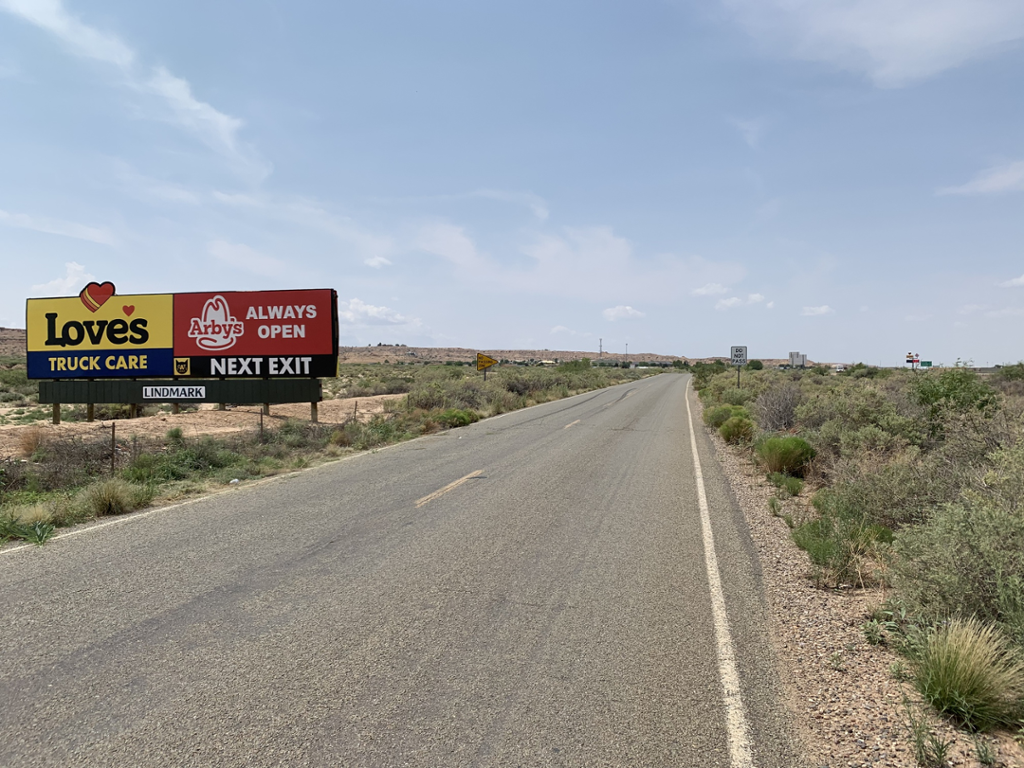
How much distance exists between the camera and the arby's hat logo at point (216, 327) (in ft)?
64.2

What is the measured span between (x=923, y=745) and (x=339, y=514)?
7.00m

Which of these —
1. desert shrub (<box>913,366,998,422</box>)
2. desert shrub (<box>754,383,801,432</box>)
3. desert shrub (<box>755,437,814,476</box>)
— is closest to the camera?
desert shrub (<box>913,366,998,422</box>)

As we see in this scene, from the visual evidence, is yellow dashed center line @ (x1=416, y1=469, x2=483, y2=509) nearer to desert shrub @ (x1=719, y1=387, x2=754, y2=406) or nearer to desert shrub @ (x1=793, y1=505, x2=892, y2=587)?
desert shrub @ (x1=793, y1=505, x2=892, y2=587)

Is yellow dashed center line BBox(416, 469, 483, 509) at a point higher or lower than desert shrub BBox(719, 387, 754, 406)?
lower

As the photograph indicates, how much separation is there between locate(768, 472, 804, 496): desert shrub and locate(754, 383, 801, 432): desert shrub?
195 inches

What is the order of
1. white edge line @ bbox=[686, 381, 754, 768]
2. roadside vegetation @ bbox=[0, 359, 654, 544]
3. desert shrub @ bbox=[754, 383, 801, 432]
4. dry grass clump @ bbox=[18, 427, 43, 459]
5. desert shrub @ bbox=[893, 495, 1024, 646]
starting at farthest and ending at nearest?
desert shrub @ bbox=[754, 383, 801, 432] < dry grass clump @ bbox=[18, 427, 43, 459] < roadside vegetation @ bbox=[0, 359, 654, 544] < desert shrub @ bbox=[893, 495, 1024, 646] < white edge line @ bbox=[686, 381, 754, 768]

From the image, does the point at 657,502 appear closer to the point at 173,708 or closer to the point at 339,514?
the point at 339,514

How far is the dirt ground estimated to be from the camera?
15133mm

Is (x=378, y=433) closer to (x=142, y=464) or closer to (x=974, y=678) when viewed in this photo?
(x=142, y=464)

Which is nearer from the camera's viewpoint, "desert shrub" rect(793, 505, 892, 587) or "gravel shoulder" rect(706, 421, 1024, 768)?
"gravel shoulder" rect(706, 421, 1024, 768)

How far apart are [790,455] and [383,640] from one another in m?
9.77

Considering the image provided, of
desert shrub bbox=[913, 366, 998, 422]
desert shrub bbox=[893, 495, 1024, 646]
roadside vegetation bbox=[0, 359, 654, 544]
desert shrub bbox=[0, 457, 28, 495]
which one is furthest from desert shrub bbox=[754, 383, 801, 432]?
desert shrub bbox=[0, 457, 28, 495]

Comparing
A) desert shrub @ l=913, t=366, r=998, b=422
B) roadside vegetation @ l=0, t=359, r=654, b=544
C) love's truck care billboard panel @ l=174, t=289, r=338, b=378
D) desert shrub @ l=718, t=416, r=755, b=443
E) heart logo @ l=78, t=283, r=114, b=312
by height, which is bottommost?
roadside vegetation @ l=0, t=359, r=654, b=544

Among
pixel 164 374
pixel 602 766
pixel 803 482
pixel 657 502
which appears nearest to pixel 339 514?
pixel 657 502
